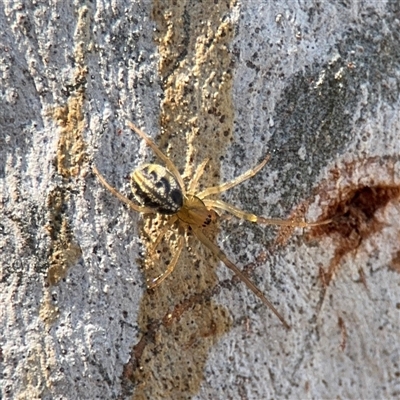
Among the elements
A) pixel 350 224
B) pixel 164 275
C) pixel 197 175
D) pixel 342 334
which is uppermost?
pixel 197 175

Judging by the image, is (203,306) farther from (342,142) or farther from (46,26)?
(46,26)

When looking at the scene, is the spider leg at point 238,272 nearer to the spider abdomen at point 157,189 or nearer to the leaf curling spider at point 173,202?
the leaf curling spider at point 173,202

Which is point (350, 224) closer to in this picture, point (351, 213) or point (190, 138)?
point (351, 213)

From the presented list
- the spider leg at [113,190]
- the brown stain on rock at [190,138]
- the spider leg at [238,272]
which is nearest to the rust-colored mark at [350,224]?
the spider leg at [238,272]

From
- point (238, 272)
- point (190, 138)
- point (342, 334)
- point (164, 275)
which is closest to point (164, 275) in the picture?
point (164, 275)

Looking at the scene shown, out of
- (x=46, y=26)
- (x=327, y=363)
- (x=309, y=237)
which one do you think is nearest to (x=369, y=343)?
(x=327, y=363)

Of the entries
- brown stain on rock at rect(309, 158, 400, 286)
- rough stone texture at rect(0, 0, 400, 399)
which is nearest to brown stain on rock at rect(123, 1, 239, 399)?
rough stone texture at rect(0, 0, 400, 399)

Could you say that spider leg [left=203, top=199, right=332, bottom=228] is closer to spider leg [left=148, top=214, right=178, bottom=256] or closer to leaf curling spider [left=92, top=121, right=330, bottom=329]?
leaf curling spider [left=92, top=121, right=330, bottom=329]
